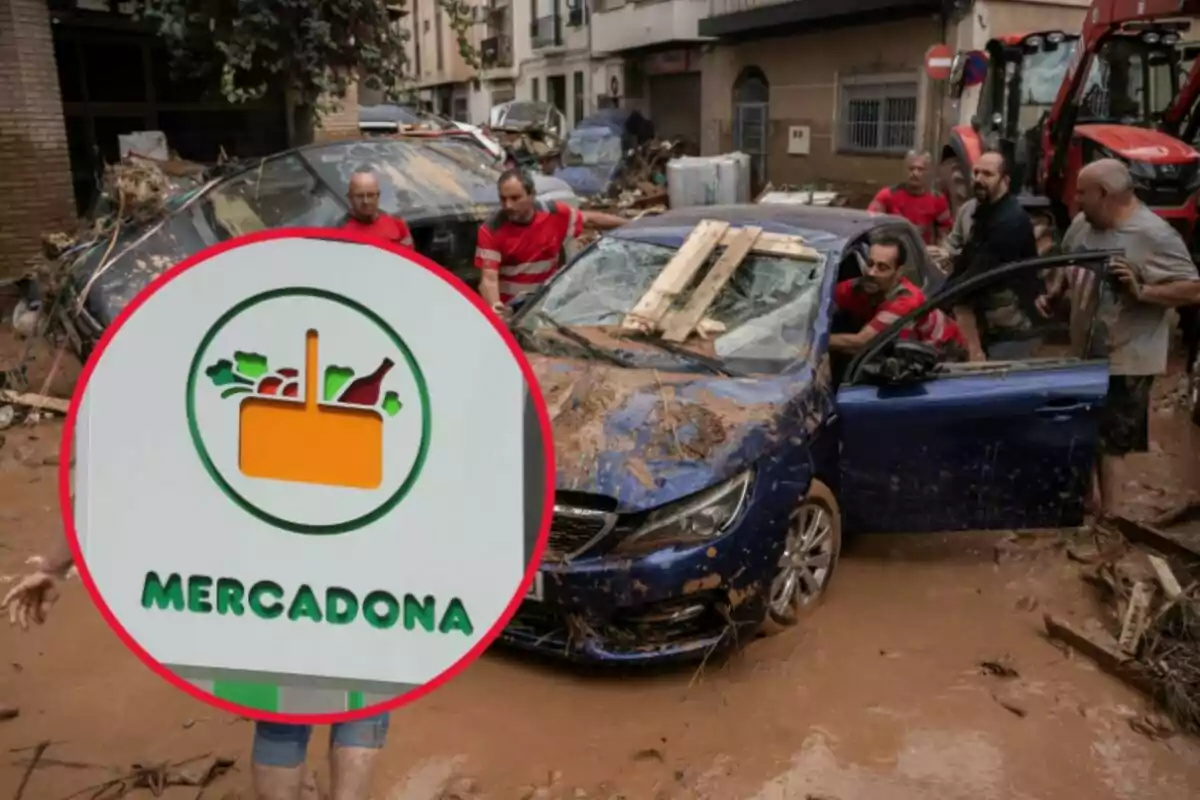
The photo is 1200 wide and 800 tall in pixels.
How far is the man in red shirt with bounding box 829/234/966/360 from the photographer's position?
14.7 ft

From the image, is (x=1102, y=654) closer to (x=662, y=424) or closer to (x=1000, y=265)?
(x=662, y=424)

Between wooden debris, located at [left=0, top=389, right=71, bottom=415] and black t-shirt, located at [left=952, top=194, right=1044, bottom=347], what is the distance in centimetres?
551

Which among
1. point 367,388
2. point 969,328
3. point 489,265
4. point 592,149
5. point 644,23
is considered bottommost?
point 969,328

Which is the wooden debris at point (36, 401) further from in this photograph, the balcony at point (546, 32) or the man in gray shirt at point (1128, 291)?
the balcony at point (546, 32)

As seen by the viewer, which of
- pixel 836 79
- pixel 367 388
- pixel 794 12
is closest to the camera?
pixel 367 388

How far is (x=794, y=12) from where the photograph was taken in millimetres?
18062

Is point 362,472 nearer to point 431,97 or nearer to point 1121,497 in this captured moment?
point 1121,497

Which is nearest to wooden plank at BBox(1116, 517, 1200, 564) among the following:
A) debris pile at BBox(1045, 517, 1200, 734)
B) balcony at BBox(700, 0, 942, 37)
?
debris pile at BBox(1045, 517, 1200, 734)

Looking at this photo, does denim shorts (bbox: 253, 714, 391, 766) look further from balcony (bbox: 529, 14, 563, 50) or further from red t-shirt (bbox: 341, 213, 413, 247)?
balcony (bbox: 529, 14, 563, 50)

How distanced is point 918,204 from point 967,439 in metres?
4.12

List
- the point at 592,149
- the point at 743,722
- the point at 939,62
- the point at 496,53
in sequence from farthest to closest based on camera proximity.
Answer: the point at 496,53 < the point at 592,149 < the point at 939,62 < the point at 743,722

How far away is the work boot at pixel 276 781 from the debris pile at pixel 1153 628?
113 inches

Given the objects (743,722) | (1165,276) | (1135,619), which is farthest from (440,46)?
(743,722)

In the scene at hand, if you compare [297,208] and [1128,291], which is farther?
[297,208]
